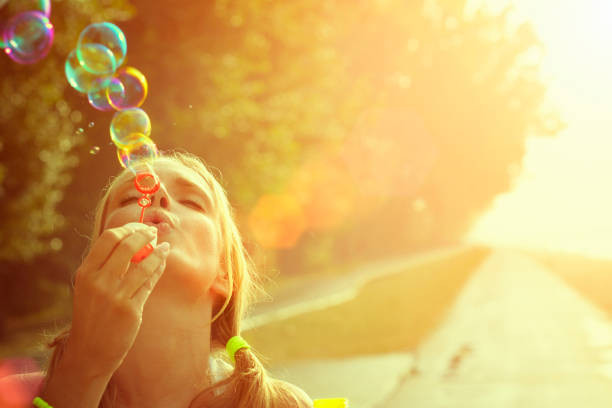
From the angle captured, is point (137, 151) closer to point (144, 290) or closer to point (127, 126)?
point (127, 126)

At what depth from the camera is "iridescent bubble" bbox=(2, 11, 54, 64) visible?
398cm

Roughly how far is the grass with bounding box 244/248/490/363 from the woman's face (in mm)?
5784

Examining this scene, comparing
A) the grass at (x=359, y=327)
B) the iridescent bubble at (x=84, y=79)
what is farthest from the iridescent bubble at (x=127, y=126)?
the grass at (x=359, y=327)

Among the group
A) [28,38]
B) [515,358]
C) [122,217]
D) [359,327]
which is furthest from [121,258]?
[359,327]

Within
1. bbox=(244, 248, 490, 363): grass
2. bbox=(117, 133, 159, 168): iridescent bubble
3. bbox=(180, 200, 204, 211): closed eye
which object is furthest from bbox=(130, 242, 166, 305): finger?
bbox=(244, 248, 490, 363): grass

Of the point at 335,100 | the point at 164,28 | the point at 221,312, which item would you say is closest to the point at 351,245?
the point at 335,100

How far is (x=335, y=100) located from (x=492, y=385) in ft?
48.2

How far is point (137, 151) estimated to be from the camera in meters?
2.83

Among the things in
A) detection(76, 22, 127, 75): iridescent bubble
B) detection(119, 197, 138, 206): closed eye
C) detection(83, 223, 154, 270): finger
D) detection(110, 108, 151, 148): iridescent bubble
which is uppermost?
detection(76, 22, 127, 75): iridescent bubble

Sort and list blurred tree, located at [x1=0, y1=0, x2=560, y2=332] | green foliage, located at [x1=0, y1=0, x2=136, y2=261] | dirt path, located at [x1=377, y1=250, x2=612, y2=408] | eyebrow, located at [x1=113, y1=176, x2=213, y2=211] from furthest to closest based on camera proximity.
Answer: blurred tree, located at [x1=0, y1=0, x2=560, y2=332]
green foliage, located at [x1=0, y1=0, x2=136, y2=261]
dirt path, located at [x1=377, y1=250, x2=612, y2=408]
eyebrow, located at [x1=113, y1=176, x2=213, y2=211]

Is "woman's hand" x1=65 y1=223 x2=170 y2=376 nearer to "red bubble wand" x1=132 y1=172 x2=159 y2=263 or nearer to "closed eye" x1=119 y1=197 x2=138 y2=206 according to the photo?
"red bubble wand" x1=132 y1=172 x2=159 y2=263

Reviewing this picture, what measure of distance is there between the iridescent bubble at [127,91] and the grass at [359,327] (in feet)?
15.0

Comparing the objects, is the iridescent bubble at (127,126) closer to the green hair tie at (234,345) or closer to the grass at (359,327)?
the green hair tie at (234,345)

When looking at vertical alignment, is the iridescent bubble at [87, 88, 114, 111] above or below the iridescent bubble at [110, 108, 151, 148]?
above
